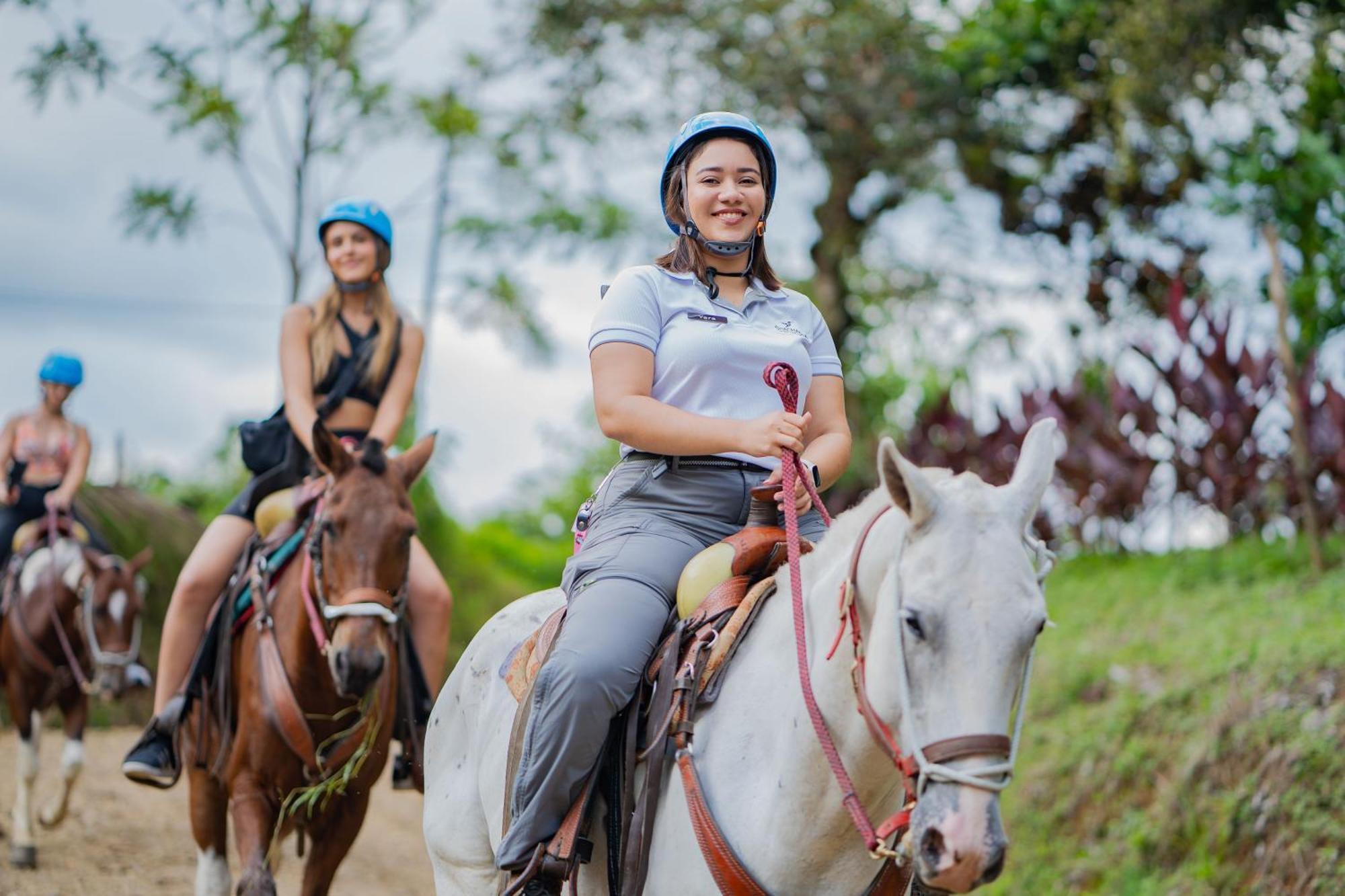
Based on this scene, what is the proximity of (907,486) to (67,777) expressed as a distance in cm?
732

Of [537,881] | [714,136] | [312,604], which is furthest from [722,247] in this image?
[312,604]

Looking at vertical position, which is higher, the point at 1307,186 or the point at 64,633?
the point at 1307,186

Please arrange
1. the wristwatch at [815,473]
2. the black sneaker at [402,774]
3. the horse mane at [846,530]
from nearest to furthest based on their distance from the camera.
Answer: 1. the horse mane at [846,530]
2. the wristwatch at [815,473]
3. the black sneaker at [402,774]

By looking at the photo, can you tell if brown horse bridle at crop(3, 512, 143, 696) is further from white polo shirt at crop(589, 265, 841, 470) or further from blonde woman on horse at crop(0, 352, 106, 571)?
white polo shirt at crop(589, 265, 841, 470)

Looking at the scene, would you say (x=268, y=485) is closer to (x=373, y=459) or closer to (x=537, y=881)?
(x=373, y=459)

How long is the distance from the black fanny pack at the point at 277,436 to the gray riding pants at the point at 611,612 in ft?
7.25

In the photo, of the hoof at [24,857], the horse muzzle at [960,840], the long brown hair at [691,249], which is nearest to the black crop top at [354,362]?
the long brown hair at [691,249]

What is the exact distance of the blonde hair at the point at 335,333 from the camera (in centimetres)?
512

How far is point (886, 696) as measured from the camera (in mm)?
2330

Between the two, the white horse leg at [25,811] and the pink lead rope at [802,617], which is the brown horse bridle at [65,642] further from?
the pink lead rope at [802,617]

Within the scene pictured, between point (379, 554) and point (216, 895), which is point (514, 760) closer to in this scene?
point (379, 554)

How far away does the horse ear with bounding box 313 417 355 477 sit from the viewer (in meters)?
4.40

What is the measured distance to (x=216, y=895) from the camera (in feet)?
15.3

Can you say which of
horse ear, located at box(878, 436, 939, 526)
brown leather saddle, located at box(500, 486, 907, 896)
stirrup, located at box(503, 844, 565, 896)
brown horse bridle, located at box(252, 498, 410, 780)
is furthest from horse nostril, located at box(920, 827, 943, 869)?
brown horse bridle, located at box(252, 498, 410, 780)
